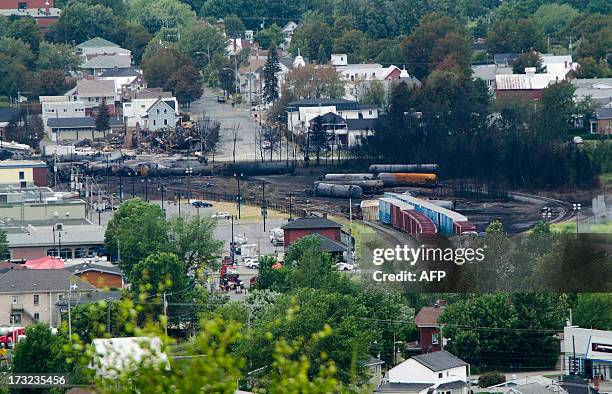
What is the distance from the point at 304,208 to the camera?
2373 cm

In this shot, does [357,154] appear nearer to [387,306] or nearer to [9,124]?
[9,124]

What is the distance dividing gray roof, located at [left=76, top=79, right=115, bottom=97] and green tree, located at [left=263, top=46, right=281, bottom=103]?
8.63ft

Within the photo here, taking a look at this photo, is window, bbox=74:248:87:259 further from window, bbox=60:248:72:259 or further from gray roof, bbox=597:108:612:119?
gray roof, bbox=597:108:612:119

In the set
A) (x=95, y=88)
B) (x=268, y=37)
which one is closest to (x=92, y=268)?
(x=95, y=88)

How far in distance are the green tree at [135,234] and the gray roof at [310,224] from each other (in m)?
1.37

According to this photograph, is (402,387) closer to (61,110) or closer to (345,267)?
(345,267)

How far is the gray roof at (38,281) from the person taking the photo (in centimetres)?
1686

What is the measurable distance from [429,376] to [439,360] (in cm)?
29

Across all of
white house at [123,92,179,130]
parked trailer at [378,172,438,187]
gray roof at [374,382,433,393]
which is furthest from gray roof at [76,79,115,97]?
gray roof at [374,382,433,393]

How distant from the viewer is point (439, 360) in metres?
14.0

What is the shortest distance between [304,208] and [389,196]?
3.39ft

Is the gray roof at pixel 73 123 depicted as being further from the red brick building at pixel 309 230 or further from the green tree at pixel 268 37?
the red brick building at pixel 309 230

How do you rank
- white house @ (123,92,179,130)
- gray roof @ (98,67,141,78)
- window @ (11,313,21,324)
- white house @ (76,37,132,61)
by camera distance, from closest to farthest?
1. window @ (11,313,21,324)
2. white house @ (123,92,179,130)
3. gray roof @ (98,67,141,78)
4. white house @ (76,37,132,61)

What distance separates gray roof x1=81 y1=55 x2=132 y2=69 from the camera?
3657 centimetres
